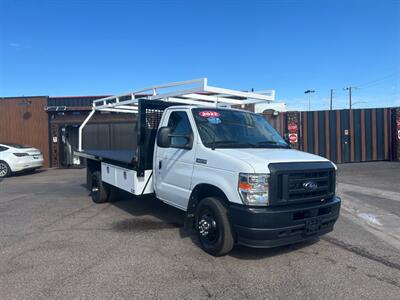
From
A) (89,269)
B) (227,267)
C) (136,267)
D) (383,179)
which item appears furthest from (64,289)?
(383,179)

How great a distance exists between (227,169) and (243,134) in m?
1.15

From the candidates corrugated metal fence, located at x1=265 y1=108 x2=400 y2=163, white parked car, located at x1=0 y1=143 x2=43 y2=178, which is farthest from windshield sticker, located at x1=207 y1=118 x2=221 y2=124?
white parked car, located at x1=0 y1=143 x2=43 y2=178

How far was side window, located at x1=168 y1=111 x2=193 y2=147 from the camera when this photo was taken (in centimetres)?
531

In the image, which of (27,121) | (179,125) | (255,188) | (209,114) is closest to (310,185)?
(255,188)

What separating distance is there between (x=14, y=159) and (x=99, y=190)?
878cm

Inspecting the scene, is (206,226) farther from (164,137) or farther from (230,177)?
(164,137)

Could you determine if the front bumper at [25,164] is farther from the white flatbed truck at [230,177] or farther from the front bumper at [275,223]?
the front bumper at [275,223]

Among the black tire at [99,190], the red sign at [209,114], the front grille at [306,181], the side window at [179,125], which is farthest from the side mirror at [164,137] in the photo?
the black tire at [99,190]

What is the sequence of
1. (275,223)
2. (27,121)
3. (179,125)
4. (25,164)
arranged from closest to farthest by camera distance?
(275,223) → (179,125) → (25,164) → (27,121)

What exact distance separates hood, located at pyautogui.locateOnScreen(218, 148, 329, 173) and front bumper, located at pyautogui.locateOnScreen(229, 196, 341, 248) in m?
0.55

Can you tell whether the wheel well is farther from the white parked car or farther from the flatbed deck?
the white parked car

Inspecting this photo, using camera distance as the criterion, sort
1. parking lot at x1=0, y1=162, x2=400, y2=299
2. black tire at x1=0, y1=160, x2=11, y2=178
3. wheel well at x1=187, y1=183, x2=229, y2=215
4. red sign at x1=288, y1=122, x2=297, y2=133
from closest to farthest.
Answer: parking lot at x1=0, y1=162, x2=400, y2=299, wheel well at x1=187, y1=183, x2=229, y2=215, black tire at x1=0, y1=160, x2=11, y2=178, red sign at x1=288, y1=122, x2=297, y2=133

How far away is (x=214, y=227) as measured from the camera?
4.54m

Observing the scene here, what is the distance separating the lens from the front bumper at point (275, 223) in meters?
4.00
